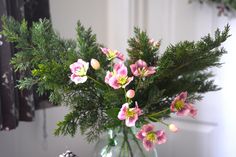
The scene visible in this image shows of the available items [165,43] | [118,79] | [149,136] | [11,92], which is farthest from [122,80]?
[165,43]

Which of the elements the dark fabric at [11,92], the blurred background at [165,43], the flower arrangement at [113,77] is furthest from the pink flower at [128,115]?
the blurred background at [165,43]

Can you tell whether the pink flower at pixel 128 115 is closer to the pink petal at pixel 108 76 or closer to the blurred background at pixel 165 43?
the pink petal at pixel 108 76

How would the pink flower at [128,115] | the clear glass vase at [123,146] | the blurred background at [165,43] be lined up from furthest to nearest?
1. the blurred background at [165,43]
2. the clear glass vase at [123,146]
3. the pink flower at [128,115]

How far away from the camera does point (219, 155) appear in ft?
4.66

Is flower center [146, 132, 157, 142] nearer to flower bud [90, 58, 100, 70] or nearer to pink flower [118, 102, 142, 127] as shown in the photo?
pink flower [118, 102, 142, 127]

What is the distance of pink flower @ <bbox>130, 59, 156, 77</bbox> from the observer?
59 cm

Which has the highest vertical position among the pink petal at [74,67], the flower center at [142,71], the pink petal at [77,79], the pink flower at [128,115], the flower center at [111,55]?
the flower center at [111,55]

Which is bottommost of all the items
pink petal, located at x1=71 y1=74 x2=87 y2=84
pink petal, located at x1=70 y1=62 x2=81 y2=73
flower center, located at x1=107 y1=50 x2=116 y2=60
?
pink petal, located at x1=71 y1=74 x2=87 y2=84

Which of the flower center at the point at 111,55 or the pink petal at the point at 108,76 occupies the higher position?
the flower center at the point at 111,55

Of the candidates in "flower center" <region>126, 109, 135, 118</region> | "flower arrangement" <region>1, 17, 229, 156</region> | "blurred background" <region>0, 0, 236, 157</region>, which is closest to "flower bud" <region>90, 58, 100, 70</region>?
"flower arrangement" <region>1, 17, 229, 156</region>

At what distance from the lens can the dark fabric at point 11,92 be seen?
0.89 metres

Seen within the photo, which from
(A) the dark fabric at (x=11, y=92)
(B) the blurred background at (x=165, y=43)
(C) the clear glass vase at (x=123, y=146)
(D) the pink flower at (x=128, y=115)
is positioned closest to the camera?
(D) the pink flower at (x=128, y=115)

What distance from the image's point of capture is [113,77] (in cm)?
56

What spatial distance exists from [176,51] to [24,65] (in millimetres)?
326
